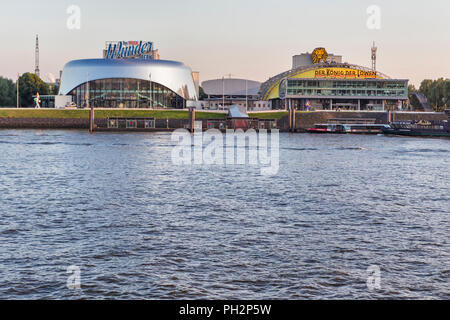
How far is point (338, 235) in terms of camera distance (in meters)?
26.7

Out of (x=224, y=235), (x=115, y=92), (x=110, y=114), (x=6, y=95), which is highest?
(x=115, y=92)

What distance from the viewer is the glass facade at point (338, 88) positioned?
19289 cm

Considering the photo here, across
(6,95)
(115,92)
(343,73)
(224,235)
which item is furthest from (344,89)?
(224,235)

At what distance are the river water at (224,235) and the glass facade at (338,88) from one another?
14359cm

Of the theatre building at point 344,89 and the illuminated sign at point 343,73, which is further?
the illuminated sign at point 343,73

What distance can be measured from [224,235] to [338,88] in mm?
173614

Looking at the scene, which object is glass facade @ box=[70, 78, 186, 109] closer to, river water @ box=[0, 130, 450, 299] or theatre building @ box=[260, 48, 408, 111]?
theatre building @ box=[260, 48, 408, 111]

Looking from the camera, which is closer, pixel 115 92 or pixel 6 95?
pixel 6 95

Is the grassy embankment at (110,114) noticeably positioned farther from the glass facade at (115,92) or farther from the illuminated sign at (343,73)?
the illuminated sign at (343,73)

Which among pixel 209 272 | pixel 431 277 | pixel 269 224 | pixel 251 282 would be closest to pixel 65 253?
pixel 209 272

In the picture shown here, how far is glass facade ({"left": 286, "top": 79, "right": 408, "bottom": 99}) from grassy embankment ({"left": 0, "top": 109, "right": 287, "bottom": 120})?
3136 cm

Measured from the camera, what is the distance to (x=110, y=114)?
166375 millimetres

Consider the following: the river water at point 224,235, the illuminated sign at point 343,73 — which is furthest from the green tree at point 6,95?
the river water at point 224,235

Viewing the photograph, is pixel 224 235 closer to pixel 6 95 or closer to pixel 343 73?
pixel 343 73
